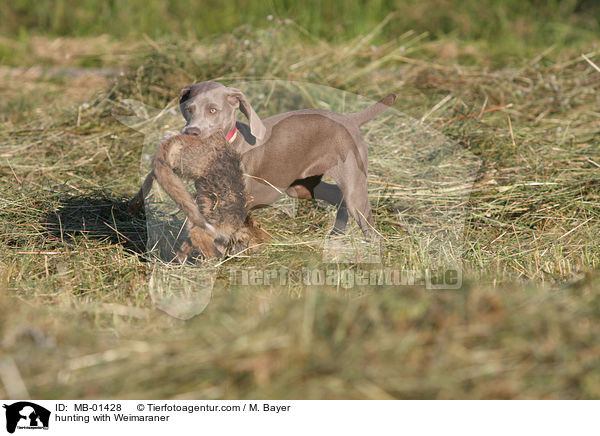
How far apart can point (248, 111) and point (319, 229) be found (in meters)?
0.75

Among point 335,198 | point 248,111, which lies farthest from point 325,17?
point 248,111

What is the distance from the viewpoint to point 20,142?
4.13 meters

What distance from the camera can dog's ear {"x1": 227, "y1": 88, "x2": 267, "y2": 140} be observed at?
2898mm

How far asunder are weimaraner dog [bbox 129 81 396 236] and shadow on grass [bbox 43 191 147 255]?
0.13 meters

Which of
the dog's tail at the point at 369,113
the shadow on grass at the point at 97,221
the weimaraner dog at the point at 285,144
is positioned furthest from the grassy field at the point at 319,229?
the dog's tail at the point at 369,113

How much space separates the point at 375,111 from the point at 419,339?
169 cm

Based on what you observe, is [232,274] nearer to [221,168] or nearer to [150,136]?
[221,168]

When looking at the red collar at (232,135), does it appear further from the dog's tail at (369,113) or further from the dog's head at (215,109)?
the dog's tail at (369,113)

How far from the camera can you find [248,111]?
2.91 meters

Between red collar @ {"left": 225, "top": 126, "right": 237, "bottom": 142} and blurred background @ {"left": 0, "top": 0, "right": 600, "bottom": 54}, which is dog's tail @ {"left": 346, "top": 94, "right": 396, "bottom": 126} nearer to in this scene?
red collar @ {"left": 225, "top": 126, "right": 237, "bottom": 142}

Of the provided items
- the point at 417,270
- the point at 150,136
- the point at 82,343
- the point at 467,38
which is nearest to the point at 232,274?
the point at 417,270
